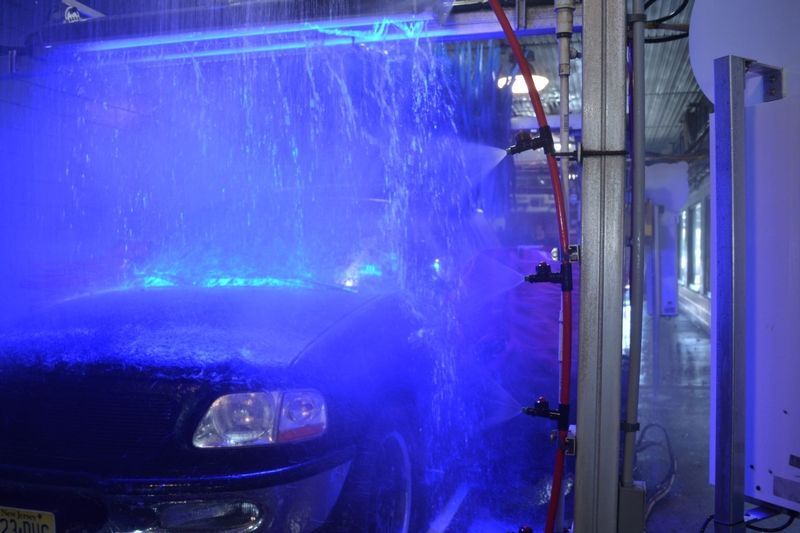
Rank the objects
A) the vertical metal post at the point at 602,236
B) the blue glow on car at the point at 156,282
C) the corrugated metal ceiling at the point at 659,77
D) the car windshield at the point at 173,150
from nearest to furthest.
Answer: the vertical metal post at the point at 602,236
the blue glow on car at the point at 156,282
the car windshield at the point at 173,150
the corrugated metal ceiling at the point at 659,77

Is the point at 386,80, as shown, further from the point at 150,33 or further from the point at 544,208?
the point at 544,208

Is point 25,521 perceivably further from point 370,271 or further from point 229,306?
point 370,271

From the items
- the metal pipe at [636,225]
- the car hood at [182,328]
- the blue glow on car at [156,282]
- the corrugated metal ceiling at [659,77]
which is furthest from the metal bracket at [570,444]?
the corrugated metal ceiling at [659,77]

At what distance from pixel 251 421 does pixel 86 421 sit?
2.18 feet

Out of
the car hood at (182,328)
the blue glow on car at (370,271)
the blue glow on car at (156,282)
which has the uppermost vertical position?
the blue glow on car at (370,271)

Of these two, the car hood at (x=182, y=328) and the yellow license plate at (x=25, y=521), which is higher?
the car hood at (x=182, y=328)

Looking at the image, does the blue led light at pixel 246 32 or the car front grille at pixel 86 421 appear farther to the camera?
the blue led light at pixel 246 32

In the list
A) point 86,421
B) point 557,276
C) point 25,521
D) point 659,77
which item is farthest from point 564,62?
point 659,77

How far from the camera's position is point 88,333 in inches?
113

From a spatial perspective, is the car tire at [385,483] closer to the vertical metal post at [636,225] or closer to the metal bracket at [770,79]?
the vertical metal post at [636,225]

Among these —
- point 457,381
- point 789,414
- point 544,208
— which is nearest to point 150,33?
point 457,381

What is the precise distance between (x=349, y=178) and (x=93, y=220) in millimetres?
3850

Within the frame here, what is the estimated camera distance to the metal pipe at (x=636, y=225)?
7.15 feet

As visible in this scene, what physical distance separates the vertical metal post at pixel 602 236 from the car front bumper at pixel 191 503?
3.51 ft
